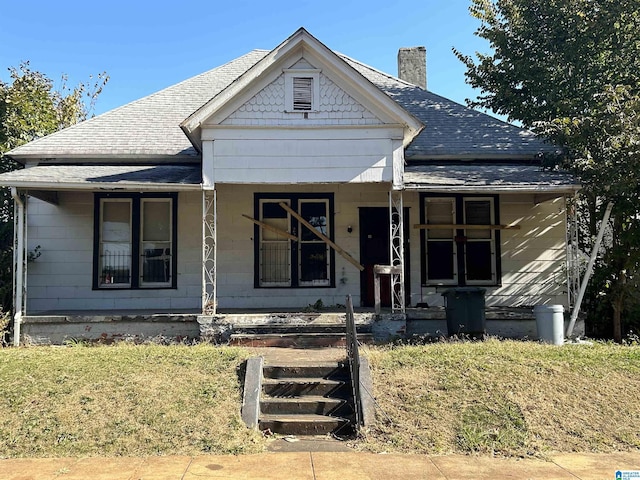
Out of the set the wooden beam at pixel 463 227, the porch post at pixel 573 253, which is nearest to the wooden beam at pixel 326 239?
the wooden beam at pixel 463 227

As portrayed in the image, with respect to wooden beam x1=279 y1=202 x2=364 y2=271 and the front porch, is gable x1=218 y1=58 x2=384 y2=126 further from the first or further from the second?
the front porch

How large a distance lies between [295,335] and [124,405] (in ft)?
12.2

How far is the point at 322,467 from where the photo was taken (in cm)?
559

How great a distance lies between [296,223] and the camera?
40.8 ft

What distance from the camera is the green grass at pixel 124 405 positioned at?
239 inches

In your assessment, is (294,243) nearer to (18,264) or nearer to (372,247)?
(372,247)

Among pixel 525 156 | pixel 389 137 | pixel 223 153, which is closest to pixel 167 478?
pixel 223 153

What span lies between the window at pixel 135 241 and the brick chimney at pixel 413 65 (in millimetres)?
8939

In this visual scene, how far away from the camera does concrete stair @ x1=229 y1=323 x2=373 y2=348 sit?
981 cm

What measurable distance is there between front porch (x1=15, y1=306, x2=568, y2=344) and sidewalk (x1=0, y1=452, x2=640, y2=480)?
4225 millimetres

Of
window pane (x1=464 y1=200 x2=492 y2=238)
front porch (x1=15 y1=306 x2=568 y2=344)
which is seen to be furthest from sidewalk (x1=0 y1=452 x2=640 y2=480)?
window pane (x1=464 y1=200 x2=492 y2=238)

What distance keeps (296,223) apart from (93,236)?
477 cm

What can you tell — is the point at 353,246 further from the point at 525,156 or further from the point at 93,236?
the point at 93,236

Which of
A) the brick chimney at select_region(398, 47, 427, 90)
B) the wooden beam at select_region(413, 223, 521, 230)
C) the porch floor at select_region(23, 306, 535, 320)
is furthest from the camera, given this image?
the brick chimney at select_region(398, 47, 427, 90)
